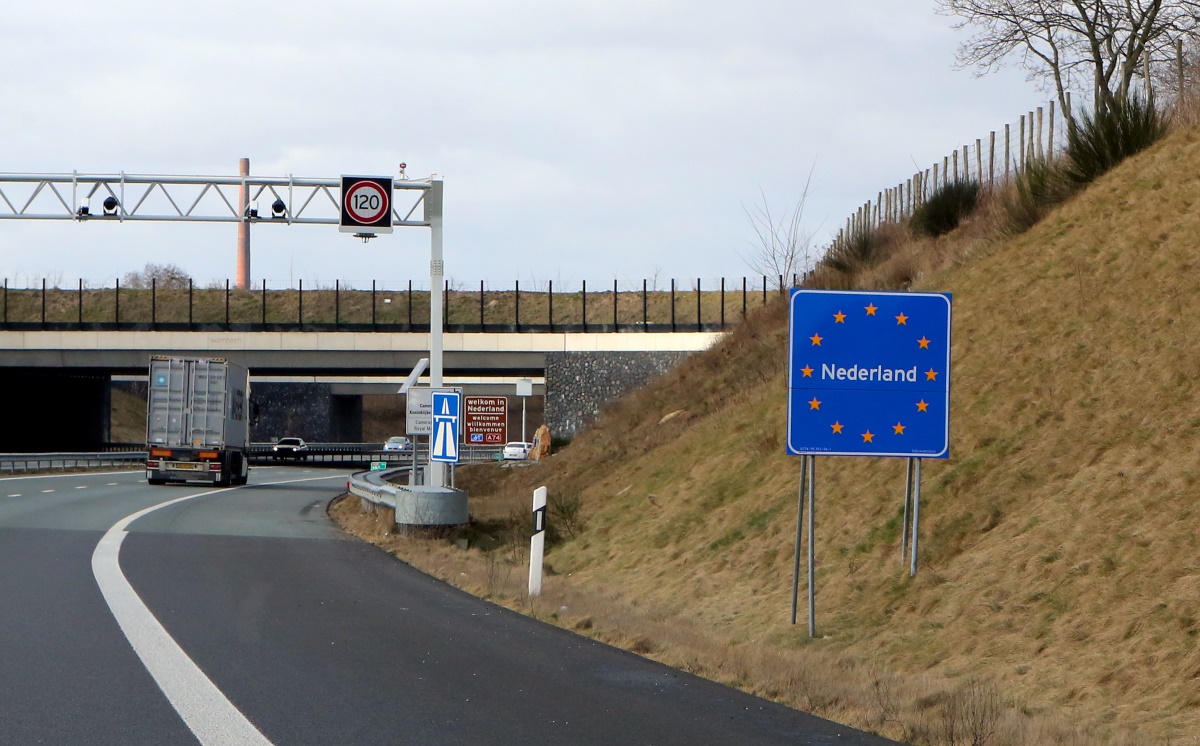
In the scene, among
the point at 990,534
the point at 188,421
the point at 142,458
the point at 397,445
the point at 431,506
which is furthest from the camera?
the point at 397,445

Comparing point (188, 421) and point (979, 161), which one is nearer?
point (979, 161)

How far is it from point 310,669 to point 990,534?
270 inches

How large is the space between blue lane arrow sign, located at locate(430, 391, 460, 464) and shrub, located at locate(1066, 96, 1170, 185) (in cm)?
1158

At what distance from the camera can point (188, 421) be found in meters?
43.0

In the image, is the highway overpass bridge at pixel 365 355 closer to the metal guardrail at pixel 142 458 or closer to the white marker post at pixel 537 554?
the metal guardrail at pixel 142 458

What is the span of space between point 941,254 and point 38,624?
772 inches

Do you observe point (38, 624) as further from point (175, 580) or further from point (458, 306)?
point (458, 306)

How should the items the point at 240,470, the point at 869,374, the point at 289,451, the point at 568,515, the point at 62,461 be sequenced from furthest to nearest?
the point at 289,451 < the point at 62,461 < the point at 240,470 < the point at 568,515 < the point at 869,374

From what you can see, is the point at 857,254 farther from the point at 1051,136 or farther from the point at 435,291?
the point at 435,291

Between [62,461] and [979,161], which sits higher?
[979,161]

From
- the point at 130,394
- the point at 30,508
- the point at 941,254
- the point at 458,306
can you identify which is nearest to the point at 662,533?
the point at 941,254

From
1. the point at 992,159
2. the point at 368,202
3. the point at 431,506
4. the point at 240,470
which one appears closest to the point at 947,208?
the point at 992,159

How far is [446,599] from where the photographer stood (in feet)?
45.6

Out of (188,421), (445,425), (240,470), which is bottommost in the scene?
(240,470)
